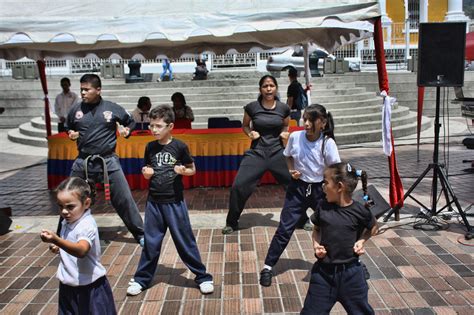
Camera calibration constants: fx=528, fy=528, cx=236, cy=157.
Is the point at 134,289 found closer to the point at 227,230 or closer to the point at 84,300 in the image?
the point at 84,300

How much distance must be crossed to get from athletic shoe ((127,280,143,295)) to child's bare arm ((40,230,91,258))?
164 centimetres

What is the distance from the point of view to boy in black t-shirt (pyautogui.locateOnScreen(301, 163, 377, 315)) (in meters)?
3.43

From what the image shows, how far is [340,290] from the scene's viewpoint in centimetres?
345

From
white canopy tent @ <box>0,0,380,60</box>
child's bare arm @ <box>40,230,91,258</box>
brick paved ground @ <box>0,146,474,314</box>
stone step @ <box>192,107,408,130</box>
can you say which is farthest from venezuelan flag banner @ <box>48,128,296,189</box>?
stone step @ <box>192,107,408,130</box>

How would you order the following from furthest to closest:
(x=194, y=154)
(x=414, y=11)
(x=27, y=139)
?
(x=414, y=11), (x=27, y=139), (x=194, y=154)

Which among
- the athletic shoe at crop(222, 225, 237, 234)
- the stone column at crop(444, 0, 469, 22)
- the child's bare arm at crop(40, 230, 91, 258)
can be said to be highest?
the stone column at crop(444, 0, 469, 22)

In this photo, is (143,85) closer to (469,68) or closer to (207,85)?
(207,85)

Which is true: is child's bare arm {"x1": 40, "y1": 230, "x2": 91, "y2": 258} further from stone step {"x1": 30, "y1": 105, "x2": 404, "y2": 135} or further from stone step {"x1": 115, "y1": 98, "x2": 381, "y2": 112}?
stone step {"x1": 115, "y1": 98, "x2": 381, "y2": 112}

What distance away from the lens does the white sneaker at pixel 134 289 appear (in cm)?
472

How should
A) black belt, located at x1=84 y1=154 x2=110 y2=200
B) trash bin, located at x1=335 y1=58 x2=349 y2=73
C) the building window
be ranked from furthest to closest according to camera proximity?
the building window < trash bin, located at x1=335 y1=58 x2=349 y2=73 < black belt, located at x1=84 y1=154 x2=110 y2=200

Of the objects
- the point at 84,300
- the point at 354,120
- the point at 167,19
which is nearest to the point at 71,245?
the point at 84,300

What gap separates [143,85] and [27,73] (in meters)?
6.46

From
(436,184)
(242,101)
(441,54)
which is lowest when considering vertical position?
(436,184)

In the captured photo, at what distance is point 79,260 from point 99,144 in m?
2.75
